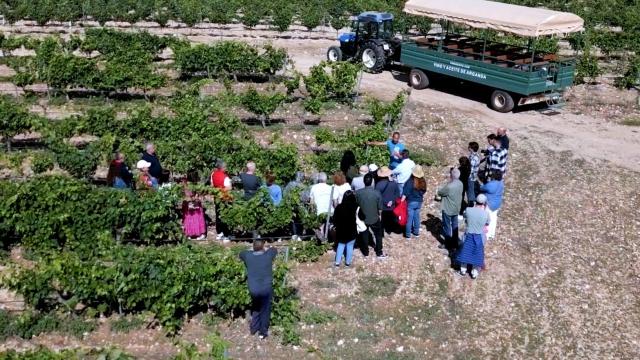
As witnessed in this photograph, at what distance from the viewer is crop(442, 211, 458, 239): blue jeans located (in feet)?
43.7

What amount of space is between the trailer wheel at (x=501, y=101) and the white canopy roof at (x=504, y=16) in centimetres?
181

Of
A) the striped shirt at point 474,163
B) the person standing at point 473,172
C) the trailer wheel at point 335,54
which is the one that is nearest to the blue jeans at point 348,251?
the person standing at point 473,172

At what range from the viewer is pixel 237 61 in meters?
23.4

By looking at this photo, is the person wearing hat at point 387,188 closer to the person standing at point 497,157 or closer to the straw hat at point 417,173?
the straw hat at point 417,173

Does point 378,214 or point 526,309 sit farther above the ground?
point 378,214

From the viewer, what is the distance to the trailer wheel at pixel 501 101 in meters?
21.6

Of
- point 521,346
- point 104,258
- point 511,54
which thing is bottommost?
point 521,346

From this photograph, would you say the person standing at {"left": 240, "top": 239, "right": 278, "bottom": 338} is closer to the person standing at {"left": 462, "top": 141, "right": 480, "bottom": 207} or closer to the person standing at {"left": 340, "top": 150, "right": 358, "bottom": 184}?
the person standing at {"left": 340, "top": 150, "right": 358, "bottom": 184}

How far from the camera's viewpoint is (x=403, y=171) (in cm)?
1392

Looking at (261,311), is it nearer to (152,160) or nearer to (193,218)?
(193,218)

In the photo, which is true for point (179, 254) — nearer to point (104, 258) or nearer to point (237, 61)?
point (104, 258)

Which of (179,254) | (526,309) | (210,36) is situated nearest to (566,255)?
(526,309)

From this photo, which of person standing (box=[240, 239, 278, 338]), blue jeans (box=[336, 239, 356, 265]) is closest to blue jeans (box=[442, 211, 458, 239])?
blue jeans (box=[336, 239, 356, 265])

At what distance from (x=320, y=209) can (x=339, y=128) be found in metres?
6.99
